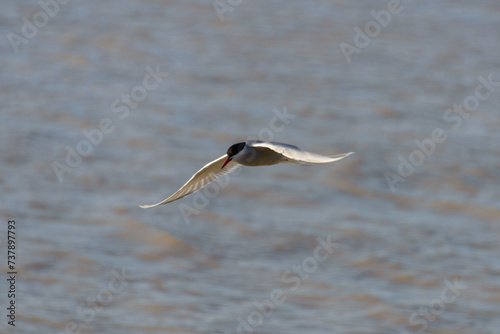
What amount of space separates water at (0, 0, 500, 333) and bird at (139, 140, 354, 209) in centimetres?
211

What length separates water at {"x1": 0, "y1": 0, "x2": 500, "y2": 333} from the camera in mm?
9828

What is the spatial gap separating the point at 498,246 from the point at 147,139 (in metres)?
4.85

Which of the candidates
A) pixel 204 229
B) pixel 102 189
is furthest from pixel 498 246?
pixel 102 189

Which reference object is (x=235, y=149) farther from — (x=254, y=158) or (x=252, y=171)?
(x=252, y=171)

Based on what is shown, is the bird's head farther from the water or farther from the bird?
A: the water

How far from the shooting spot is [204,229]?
1141 cm

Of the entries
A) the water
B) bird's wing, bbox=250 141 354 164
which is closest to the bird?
bird's wing, bbox=250 141 354 164

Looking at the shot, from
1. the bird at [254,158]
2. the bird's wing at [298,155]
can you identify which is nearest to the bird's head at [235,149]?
the bird at [254,158]

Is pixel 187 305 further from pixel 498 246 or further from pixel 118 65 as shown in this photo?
pixel 118 65

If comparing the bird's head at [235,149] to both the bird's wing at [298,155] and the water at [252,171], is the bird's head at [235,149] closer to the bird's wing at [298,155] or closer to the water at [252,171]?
the bird's wing at [298,155]

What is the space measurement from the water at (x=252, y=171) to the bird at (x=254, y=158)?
211cm

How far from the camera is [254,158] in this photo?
276 inches

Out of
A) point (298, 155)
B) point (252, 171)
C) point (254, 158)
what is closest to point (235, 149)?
point (254, 158)

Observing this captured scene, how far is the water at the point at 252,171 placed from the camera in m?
9.83
